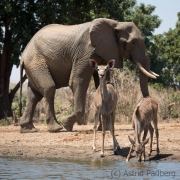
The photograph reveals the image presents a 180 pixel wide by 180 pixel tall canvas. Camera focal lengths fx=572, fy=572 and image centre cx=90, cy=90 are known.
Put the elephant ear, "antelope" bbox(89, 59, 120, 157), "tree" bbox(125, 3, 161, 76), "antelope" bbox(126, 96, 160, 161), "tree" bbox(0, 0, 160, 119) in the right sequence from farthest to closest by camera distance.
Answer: "tree" bbox(125, 3, 161, 76) → "tree" bbox(0, 0, 160, 119) → the elephant ear → "antelope" bbox(89, 59, 120, 157) → "antelope" bbox(126, 96, 160, 161)

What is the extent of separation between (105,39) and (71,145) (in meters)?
3.52

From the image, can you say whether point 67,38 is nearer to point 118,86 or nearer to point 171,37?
point 118,86

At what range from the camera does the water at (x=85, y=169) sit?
10.2 metres

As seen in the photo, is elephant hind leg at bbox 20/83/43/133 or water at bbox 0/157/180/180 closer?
water at bbox 0/157/180/180

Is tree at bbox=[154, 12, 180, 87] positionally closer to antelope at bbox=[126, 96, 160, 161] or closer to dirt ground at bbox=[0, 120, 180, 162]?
dirt ground at bbox=[0, 120, 180, 162]

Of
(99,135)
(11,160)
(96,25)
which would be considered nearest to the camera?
(11,160)

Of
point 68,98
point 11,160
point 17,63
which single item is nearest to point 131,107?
point 68,98

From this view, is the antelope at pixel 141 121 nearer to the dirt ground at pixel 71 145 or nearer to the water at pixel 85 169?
the water at pixel 85 169

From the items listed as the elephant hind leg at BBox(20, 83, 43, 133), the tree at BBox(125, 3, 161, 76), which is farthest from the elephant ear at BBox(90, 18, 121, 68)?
the tree at BBox(125, 3, 161, 76)

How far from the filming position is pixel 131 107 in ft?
67.9

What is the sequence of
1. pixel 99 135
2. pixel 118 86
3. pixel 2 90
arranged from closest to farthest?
1. pixel 99 135
2. pixel 118 86
3. pixel 2 90

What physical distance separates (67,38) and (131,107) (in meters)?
5.51
